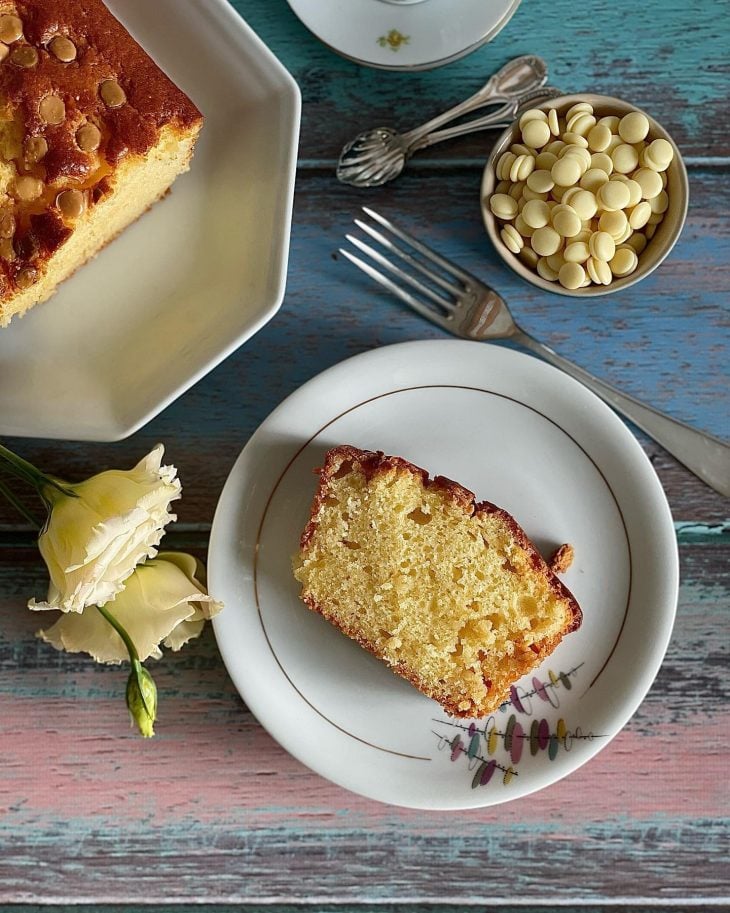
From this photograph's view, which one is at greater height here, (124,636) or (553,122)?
(553,122)

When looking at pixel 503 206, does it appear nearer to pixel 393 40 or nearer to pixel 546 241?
pixel 546 241

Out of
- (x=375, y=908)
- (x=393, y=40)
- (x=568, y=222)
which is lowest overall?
(x=375, y=908)

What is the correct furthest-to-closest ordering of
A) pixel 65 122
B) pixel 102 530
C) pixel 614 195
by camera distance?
pixel 614 195, pixel 65 122, pixel 102 530

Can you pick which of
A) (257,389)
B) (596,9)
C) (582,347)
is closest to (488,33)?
(596,9)

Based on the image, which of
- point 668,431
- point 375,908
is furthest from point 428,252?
point 375,908

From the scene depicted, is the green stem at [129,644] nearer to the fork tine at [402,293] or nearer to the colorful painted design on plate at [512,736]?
the colorful painted design on plate at [512,736]

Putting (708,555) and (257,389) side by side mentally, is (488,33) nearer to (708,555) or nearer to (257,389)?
(257,389)

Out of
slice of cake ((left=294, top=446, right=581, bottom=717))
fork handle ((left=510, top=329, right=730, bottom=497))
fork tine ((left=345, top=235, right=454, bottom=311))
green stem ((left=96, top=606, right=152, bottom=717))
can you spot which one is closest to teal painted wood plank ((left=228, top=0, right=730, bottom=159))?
fork tine ((left=345, top=235, right=454, bottom=311))

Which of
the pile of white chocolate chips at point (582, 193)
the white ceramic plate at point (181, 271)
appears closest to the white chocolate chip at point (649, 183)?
the pile of white chocolate chips at point (582, 193)
